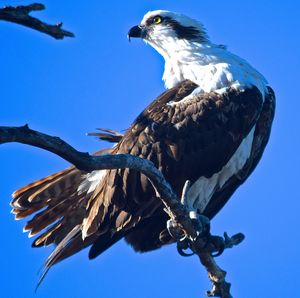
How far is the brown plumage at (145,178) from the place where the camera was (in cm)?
767

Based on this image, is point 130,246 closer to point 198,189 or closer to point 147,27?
point 198,189

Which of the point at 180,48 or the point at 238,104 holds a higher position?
the point at 180,48

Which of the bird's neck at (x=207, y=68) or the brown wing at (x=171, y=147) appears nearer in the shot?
the brown wing at (x=171, y=147)

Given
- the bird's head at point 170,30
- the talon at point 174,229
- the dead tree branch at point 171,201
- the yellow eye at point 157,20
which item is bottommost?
the dead tree branch at point 171,201

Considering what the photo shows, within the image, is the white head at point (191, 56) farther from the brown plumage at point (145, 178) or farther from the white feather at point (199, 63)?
the brown plumage at point (145, 178)

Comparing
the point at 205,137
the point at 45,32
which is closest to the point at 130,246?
the point at 205,137

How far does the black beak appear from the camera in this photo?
361 inches

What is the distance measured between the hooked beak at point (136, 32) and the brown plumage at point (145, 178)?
45.7 inches

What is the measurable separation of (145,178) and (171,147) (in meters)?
0.40

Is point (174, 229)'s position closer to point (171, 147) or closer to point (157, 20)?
point (171, 147)

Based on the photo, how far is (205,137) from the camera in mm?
7906

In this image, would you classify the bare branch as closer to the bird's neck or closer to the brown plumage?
the brown plumage

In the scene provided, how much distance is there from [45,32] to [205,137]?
3256 millimetres

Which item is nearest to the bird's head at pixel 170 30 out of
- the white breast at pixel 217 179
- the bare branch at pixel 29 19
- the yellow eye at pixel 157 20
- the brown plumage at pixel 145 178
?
the yellow eye at pixel 157 20
